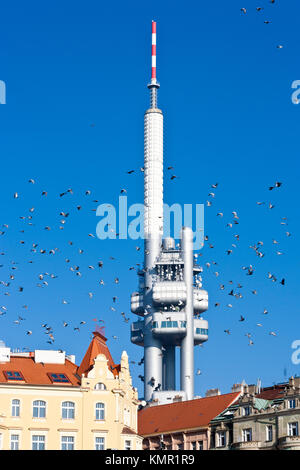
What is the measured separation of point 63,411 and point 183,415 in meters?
36.4

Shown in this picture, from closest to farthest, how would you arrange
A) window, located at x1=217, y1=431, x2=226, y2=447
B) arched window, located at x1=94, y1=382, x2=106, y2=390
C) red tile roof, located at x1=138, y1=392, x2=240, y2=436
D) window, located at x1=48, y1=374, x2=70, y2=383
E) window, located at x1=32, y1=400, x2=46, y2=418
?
window, located at x1=32, y1=400, x2=46, y2=418 < window, located at x1=48, y1=374, x2=70, y2=383 < arched window, located at x1=94, y1=382, x2=106, y2=390 < window, located at x1=217, y1=431, x2=226, y2=447 < red tile roof, located at x1=138, y1=392, x2=240, y2=436

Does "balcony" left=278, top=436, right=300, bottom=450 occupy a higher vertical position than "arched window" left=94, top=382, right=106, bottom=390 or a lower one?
lower

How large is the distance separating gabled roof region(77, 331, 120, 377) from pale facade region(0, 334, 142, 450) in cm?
227

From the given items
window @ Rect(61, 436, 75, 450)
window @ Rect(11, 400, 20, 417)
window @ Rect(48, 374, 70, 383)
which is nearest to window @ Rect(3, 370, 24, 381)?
window @ Rect(11, 400, 20, 417)

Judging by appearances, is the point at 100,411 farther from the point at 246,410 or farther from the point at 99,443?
the point at 246,410

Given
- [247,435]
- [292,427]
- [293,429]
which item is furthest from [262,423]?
[293,429]

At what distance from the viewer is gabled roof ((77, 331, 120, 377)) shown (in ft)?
415

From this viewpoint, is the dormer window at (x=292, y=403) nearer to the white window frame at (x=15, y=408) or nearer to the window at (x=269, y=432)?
the window at (x=269, y=432)

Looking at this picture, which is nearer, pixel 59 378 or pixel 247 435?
pixel 59 378

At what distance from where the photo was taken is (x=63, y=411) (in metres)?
120

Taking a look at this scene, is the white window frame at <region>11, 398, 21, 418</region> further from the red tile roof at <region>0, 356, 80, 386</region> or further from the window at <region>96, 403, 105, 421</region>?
the window at <region>96, 403, 105, 421</region>

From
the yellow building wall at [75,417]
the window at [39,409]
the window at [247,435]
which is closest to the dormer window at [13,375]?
the yellow building wall at [75,417]

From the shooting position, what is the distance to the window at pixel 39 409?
119 meters

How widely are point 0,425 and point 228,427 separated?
33802 millimetres
